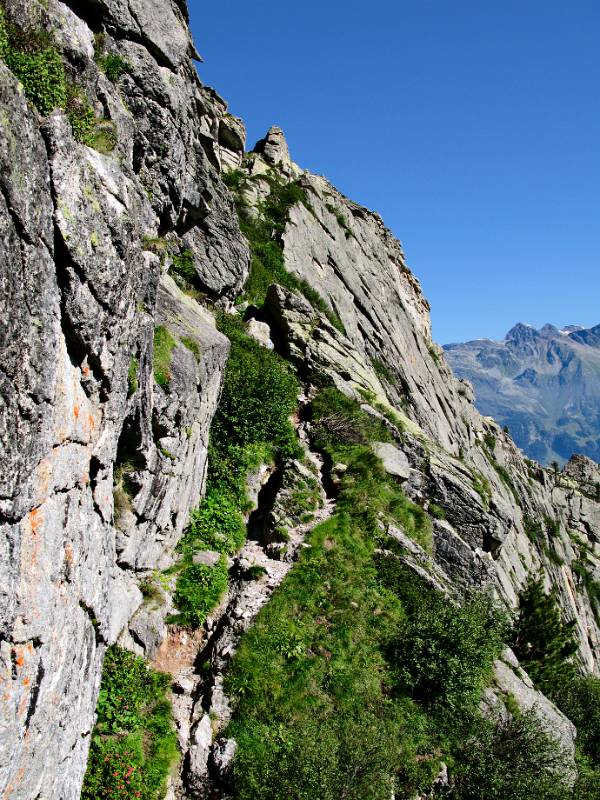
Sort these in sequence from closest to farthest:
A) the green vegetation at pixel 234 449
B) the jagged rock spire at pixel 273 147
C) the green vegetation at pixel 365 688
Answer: the green vegetation at pixel 365 688
the green vegetation at pixel 234 449
the jagged rock spire at pixel 273 147

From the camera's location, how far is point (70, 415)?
32.1 ft

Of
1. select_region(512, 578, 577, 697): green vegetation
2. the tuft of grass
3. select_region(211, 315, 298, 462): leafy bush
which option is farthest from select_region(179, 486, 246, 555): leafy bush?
select_region(512, 578, 577, 697): green vegetation

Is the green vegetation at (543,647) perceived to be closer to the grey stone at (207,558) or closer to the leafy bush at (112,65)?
the grey stone at (207,558)

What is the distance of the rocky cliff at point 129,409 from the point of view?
8.30 metres

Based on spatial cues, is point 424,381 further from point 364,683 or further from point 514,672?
point 364,683

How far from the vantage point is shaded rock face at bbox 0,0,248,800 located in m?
7.91

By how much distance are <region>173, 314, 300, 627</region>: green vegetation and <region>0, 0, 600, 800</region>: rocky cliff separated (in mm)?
398

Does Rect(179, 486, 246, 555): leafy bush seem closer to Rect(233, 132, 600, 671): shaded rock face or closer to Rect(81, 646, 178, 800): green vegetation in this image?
Rect(81, 646, 178, 800): green vegetation

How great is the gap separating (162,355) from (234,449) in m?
7.64

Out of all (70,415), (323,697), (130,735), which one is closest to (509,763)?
(323,697)

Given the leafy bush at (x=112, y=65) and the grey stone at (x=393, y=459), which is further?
the grey stone at (x=393, y=459)

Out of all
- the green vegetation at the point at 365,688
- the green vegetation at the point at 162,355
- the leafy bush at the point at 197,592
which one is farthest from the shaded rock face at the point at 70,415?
the green vegetation at the point at 365,688

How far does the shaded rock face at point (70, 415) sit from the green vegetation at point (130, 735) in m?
0.81

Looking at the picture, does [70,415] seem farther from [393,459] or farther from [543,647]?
[543,647]
